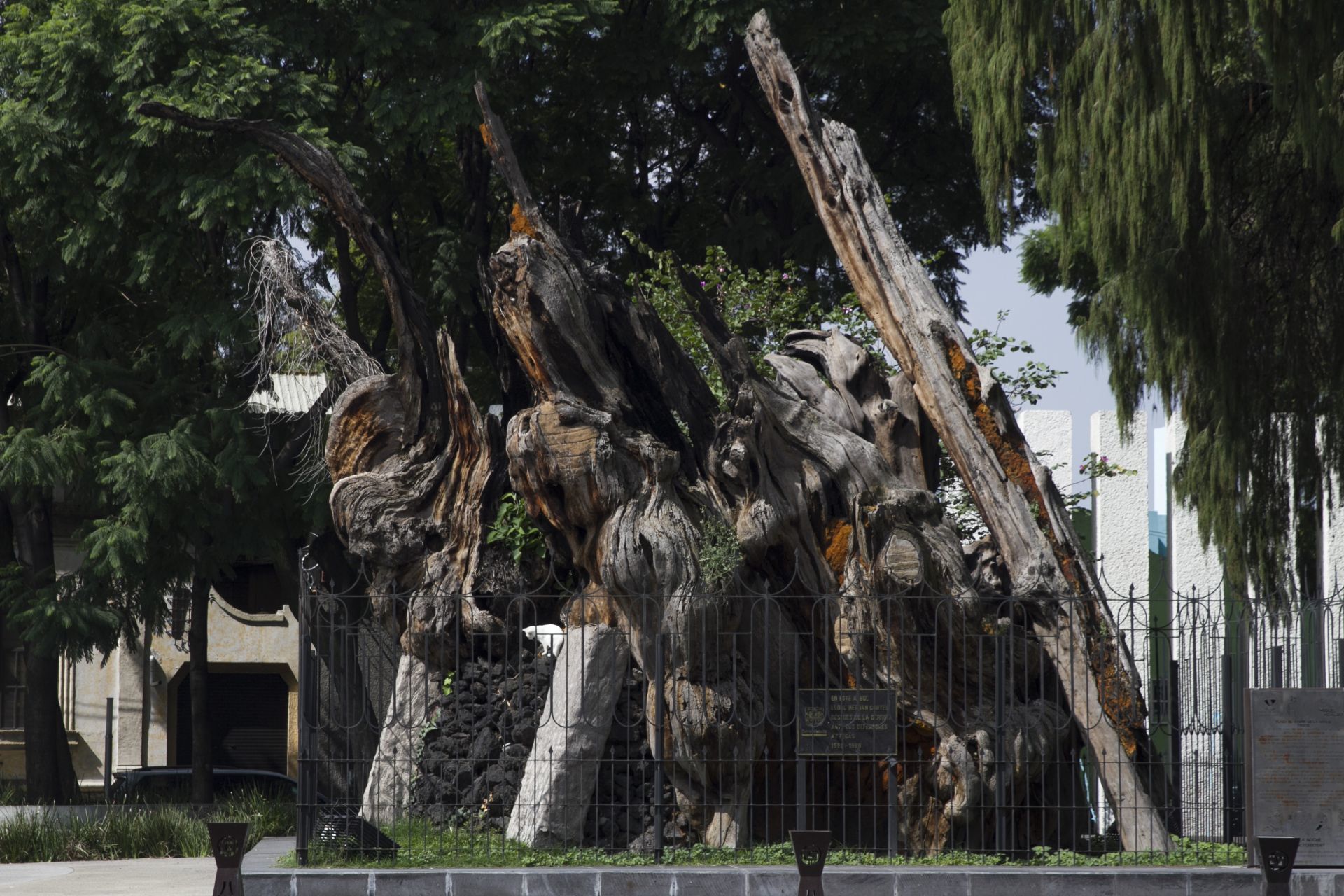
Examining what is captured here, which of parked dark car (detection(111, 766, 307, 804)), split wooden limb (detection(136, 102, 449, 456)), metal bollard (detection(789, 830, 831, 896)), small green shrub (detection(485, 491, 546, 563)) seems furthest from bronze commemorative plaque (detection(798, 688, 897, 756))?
parked dark car (detection(111, 766, 307, 804))

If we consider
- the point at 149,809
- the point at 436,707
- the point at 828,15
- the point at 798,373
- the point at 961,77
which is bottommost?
the point at 149,809

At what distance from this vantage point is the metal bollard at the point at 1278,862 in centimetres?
917

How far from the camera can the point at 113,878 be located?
14719 mm

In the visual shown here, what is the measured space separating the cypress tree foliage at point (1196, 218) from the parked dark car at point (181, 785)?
13924 mm

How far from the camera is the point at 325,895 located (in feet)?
34.1

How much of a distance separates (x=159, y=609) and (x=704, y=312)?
35.3 ft

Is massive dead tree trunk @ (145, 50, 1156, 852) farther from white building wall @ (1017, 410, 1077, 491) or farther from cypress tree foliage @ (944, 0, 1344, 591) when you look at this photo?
white building wall @ (1017, 410, 1077, 491)

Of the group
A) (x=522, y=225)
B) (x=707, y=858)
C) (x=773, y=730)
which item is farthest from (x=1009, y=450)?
(x=522, y=225)

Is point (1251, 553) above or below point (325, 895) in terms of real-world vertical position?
above

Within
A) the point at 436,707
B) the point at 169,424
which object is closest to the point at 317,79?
the point at 169,424

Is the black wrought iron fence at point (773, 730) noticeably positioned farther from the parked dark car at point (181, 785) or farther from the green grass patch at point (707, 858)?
the parked dark car at point (181, 785)

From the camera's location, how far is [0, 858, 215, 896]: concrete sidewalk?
1327cm

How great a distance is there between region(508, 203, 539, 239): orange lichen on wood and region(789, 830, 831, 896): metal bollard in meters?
7.04

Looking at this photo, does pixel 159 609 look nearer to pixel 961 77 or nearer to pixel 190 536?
pixel 190 536
